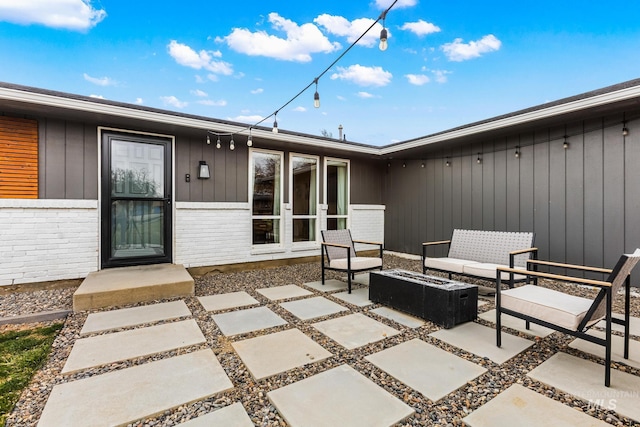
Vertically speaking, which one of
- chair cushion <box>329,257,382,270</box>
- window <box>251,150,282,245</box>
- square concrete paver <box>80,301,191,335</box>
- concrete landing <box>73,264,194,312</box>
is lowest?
square concrete paver <box>80,301,191,335</box>

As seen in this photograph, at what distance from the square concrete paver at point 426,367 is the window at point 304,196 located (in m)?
4.34

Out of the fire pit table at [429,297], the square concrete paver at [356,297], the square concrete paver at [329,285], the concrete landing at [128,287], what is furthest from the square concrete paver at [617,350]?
the concrete landing at [128,287]

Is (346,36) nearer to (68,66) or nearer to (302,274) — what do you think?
(302,274)

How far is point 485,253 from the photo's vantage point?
4531mm

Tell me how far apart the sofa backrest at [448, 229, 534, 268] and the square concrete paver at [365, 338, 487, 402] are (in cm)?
242

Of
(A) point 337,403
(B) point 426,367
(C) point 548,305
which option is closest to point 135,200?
(A) point 337,403

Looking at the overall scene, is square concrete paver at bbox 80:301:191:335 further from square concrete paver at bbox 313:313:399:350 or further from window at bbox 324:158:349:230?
window at bbox 324:158:349:230

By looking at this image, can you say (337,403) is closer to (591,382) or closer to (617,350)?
(591,382)

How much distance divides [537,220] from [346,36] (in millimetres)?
4608

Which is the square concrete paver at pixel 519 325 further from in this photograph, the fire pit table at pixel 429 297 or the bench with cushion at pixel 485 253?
the bench with cushion at pixel 485 253

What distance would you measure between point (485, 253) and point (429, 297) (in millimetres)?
1991

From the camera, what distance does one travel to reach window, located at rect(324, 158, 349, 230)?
283 inches

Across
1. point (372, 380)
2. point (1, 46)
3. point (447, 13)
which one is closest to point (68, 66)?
point (1, 46)

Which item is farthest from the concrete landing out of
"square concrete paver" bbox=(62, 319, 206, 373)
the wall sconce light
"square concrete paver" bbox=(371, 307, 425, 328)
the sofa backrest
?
the sofa backrest
